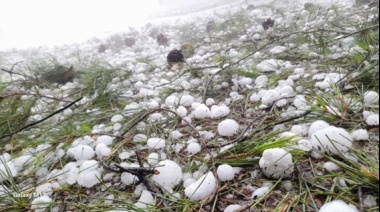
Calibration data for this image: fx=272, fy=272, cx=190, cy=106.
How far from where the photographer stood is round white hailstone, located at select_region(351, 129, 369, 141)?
0.83 m

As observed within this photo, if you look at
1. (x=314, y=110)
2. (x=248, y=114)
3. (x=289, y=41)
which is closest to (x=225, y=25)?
(x=289, y=41)

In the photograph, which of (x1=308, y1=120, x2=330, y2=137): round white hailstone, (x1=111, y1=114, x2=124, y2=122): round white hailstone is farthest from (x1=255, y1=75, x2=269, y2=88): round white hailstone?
(x1=111, y1=114, x2=124, y2=122): round white hailstone

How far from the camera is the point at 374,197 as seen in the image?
0.63 metres

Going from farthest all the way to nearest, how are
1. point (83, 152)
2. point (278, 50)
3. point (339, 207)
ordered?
point (278, 50) → point (83, 152) → point (339, 207)

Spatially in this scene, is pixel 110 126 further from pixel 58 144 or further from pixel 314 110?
pixel 314 110

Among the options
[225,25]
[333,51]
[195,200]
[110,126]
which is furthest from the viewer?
[225,25]

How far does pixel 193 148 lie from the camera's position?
3.34 ft

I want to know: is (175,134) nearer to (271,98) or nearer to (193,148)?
(193,148)

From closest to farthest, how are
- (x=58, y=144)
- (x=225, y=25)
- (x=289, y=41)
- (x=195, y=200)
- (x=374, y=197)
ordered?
(x=374, y=197)
(x=195, y=200)
(x=58, y=144)
(x=289, y=41)
(x=225, y=25)

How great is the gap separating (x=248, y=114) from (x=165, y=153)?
17.9 inches

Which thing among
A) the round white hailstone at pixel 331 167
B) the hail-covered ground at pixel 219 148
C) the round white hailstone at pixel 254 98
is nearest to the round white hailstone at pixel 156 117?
the hail-covered ground at pixel 219 148

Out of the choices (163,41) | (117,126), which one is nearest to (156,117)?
(117,126)

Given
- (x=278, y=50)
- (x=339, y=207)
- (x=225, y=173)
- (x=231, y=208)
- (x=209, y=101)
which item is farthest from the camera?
(x=278, y=50)

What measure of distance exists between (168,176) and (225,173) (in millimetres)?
179
